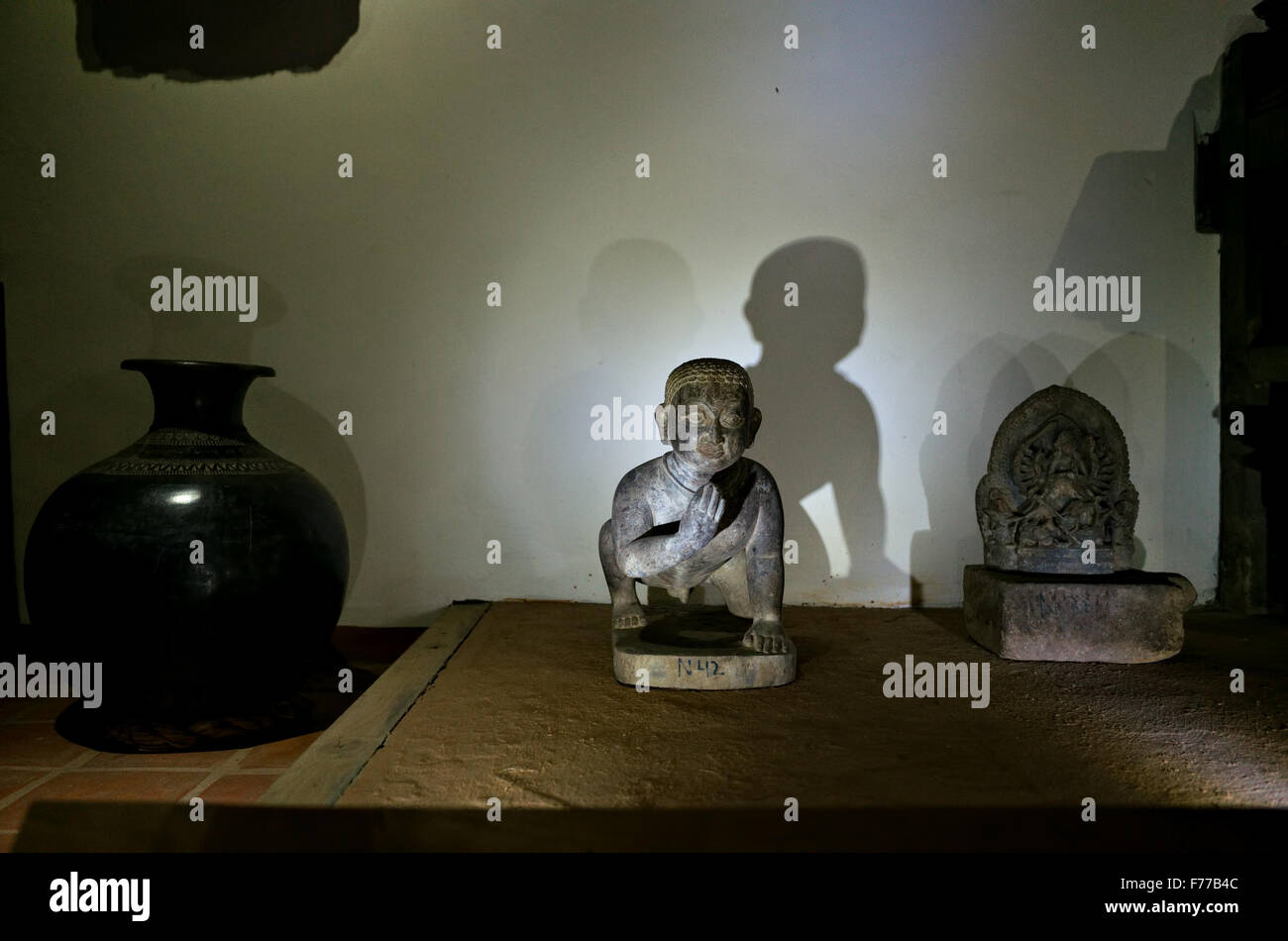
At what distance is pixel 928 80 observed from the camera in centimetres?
344

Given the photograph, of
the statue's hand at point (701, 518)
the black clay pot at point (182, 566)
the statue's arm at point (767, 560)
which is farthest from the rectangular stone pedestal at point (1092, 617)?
the black clay pot at point (182, 566)

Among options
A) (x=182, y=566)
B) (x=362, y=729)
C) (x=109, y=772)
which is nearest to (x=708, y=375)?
(x=362, y=729)

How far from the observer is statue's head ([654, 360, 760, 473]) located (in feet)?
7.48

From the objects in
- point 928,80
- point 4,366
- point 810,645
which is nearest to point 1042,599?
point 810,645

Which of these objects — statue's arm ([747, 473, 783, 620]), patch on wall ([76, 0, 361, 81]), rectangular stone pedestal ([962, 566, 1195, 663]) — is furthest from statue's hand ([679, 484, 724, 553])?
patch on wall ([76, 0, 361, 81])

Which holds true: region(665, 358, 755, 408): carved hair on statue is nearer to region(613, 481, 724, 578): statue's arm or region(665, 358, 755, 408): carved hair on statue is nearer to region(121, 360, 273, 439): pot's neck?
region(613, 481, 724, 578): statue's arm

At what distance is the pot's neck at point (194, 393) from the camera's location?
2.51m

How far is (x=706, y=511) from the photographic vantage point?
2.25 meters

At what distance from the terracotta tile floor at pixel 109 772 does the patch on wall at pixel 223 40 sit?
8.73 ft

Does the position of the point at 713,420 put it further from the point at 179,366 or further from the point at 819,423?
the point at 179,366

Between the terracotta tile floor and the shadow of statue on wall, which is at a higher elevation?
the shadow of statue on wall

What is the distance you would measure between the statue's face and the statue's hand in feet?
0.35

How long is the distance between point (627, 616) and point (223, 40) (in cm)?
303
